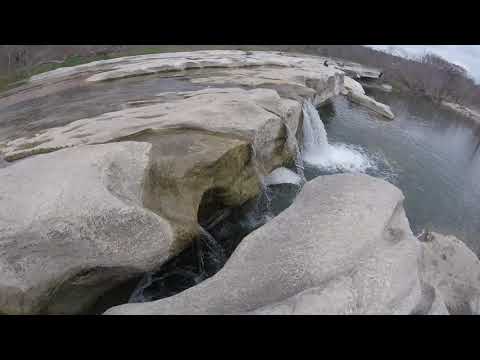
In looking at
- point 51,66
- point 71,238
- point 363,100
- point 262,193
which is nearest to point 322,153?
point 262,193

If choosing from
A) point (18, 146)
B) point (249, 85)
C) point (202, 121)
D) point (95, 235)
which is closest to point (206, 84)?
point (249, 85)

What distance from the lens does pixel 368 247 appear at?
206 inches

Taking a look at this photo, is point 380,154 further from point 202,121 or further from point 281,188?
point 202,121

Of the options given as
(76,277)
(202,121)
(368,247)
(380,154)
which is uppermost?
(202,121)

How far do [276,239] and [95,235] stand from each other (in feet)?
11.1

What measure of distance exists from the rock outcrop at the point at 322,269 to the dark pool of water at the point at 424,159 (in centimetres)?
598

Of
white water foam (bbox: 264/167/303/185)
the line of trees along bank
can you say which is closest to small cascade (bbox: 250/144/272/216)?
white water foam (bbox: 264/167/303/185)

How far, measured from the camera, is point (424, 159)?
16.8 m

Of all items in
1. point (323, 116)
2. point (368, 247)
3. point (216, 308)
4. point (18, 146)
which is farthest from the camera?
point (323, 116)

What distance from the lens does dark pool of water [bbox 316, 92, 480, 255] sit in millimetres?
11516

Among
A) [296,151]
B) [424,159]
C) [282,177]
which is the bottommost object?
[424,159]

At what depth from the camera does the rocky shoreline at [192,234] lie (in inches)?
182

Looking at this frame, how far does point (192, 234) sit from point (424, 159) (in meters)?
15.9

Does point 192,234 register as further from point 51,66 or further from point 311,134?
point 51,66
